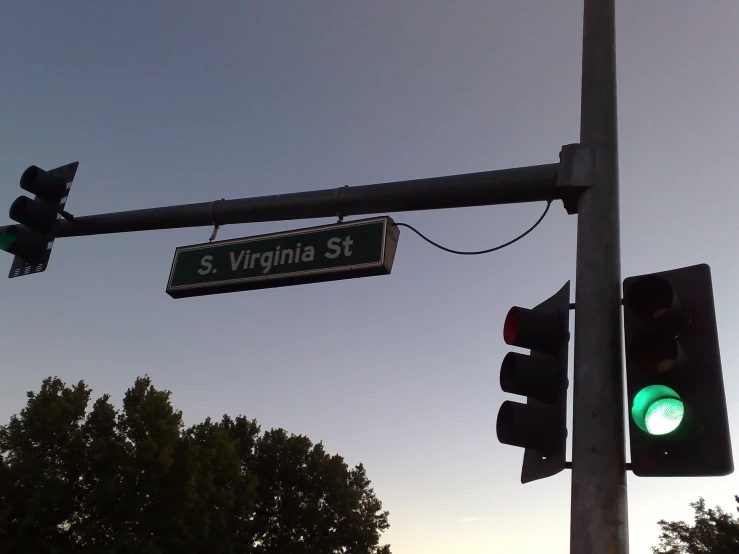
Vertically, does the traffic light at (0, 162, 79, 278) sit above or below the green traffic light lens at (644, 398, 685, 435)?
above

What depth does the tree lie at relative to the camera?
36531 millimetres

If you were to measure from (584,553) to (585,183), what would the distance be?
7.51 feet

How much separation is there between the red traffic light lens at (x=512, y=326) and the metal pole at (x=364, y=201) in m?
0.94

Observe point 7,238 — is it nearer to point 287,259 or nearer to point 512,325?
point 287,259

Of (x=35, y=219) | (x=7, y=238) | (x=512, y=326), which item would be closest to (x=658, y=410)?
(x=512, y=326)

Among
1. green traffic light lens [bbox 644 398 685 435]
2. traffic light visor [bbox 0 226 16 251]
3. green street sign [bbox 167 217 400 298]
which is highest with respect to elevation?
traffic light visor [bbox 0 226 16 251]

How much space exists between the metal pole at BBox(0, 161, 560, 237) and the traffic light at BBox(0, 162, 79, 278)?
288 millimetres

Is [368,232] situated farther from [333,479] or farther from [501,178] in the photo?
[333,479]

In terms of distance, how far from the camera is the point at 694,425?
3244 mm

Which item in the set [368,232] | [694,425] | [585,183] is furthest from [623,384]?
[368,232]

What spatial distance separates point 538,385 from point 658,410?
0.68 m

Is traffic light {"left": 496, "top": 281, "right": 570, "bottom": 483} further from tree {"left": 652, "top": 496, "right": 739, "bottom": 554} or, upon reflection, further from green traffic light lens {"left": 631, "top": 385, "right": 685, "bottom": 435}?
tree {"left": 652, "top": 496, "right": 739, "bottom": 554}

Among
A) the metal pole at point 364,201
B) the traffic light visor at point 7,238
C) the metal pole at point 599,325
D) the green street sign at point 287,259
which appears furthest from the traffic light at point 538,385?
the traffic light visor at point 7,238

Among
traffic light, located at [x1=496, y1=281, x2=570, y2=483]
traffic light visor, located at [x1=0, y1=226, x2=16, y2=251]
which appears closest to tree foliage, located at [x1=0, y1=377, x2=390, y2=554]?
traffic light visor, located at [x1=0, y1=226, x2=16, y2=251]
